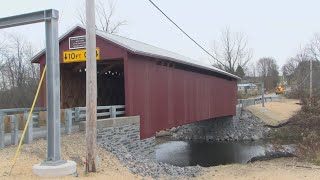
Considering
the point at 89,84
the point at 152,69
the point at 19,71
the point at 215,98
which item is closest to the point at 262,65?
the point at 19,71

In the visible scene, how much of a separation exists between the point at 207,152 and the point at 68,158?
1749cm

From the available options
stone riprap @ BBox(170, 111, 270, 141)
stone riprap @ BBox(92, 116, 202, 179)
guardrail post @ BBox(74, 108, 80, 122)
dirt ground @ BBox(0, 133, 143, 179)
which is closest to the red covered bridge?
stone riprap @ BBox(92, 116, 202, 179)

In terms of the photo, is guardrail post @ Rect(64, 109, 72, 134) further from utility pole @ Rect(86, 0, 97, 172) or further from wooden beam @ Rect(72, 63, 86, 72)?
wooden beam @ Rect(72, 63, 86, 72)

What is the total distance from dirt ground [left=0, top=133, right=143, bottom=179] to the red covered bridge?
3.80 meters

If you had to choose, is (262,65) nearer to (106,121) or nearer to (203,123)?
(203,123)

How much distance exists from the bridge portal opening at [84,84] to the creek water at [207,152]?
4.53m

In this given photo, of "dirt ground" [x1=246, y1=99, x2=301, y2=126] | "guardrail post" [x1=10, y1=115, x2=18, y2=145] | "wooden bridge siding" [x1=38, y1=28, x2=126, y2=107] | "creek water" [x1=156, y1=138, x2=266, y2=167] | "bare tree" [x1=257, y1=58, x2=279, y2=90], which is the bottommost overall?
"creek water" [x1=156, y1=138, x2=266, y2=167]

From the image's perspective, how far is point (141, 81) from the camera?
16.2 metres

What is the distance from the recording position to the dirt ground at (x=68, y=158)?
8977mm

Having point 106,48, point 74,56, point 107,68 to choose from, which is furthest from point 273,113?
point 74,56

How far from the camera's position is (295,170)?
13.0 meters

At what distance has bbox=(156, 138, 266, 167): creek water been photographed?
2255cm

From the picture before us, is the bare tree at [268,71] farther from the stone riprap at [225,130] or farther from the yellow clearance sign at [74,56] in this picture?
the yellow clearance sign at [74,56]

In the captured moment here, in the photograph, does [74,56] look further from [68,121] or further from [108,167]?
[108,167]
